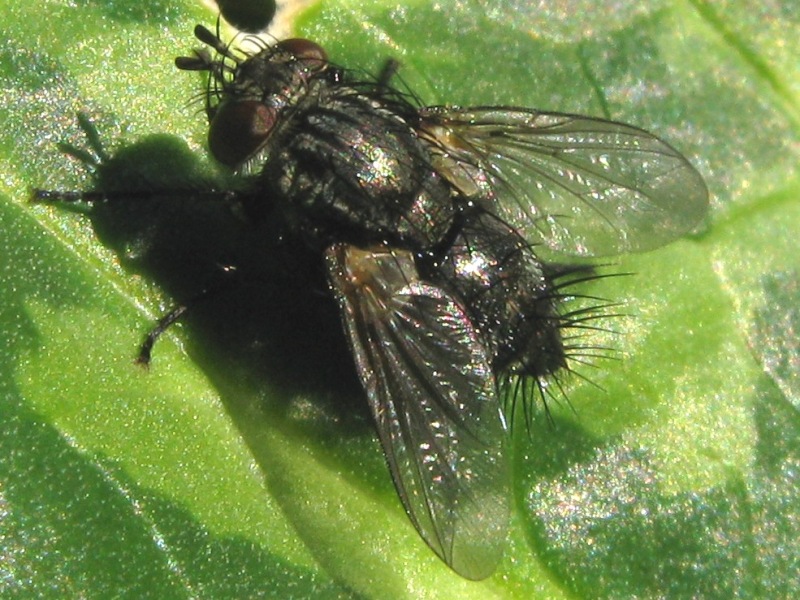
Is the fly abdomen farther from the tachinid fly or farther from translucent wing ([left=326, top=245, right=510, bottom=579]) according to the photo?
translucent wing ([left=326, top=245, right=510, bottom=579])

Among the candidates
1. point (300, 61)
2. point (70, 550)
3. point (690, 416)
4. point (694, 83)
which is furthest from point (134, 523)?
point (694, 83)

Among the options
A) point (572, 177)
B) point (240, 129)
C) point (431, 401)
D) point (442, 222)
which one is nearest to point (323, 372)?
point (431, 401)

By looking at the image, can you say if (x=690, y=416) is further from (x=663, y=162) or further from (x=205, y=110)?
(x=205, y=110)

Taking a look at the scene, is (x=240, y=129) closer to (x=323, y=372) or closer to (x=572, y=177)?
(x=323, y=372)

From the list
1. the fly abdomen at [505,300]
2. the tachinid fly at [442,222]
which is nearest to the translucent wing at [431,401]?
the tachinid fly at [442,222]

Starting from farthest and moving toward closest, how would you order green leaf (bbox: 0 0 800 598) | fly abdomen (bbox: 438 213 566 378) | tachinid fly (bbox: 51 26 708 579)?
1. fly abdomen (bbox: 438 213 566 378)
2. tachinid fly (bbox: 51 26 708 579)
3. green leaf (bbox: 0 0 800 598)

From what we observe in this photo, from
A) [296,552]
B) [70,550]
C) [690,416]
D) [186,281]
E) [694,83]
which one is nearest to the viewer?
[70,550]

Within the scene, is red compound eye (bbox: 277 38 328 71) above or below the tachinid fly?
above

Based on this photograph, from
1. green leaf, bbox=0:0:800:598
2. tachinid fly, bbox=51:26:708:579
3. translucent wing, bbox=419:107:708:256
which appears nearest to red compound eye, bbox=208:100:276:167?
tachinid fly, bbox=51:26:708:579

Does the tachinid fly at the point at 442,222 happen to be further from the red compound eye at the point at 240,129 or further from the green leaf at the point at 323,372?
the green leaf at the point at 323,372
